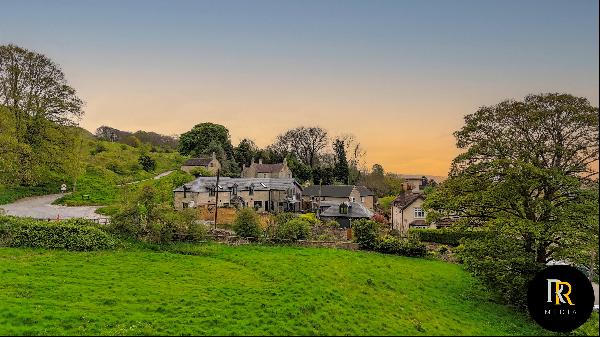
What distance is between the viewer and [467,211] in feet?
70.0

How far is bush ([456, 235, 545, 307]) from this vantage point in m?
17.9

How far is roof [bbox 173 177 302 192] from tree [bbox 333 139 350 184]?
22.8 m

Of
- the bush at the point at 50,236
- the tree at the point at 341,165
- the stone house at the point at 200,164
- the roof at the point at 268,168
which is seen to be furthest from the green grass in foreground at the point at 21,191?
the tree at the point at 341,165

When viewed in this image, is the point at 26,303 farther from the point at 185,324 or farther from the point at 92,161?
A: the point at 92,161

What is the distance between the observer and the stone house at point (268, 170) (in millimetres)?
78750

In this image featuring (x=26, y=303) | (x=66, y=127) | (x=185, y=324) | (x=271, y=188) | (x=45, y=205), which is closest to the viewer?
(x=185, y=324)

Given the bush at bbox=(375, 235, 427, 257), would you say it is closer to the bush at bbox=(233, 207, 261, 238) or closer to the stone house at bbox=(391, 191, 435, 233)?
the bush at bbox=(233, 207, 261, 238)

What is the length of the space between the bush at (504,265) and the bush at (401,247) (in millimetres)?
12107

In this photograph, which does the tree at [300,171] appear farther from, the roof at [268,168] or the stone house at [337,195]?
the stone house at [337,195]

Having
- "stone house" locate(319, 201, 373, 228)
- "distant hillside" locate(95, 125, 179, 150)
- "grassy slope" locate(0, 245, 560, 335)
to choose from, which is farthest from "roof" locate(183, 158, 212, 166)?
"grassy slope" locate(0, 245, 560, 335)

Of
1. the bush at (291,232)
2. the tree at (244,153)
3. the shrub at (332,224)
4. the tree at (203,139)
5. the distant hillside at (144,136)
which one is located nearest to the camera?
the bush at (291,232)

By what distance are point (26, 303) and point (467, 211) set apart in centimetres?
1965

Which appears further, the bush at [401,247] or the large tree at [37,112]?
the large tree at [37,112]

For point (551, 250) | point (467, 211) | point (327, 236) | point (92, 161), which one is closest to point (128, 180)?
point (92, 161)
